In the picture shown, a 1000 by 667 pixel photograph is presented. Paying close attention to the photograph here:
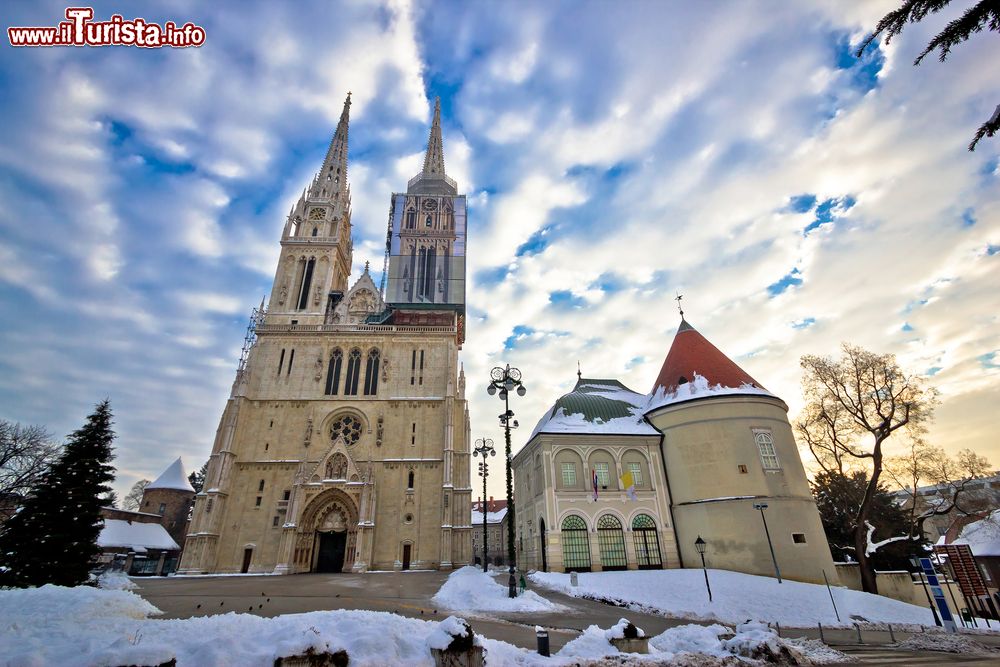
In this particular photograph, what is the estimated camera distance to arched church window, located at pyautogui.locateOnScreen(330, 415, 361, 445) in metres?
34.2

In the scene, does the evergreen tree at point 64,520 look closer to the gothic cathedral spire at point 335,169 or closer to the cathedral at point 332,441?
the cathedral at point 332,441

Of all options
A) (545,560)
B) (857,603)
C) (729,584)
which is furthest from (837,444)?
(545,560)

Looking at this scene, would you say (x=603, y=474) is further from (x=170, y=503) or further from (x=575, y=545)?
(x=170, y=503)

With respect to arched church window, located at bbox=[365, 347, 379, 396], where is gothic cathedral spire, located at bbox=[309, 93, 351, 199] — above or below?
above

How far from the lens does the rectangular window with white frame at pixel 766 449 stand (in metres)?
24.0

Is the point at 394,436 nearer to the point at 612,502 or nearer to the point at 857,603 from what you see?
the point at 612,502

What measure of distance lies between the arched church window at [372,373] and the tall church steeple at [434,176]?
27486mm

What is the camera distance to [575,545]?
2452 centimetres

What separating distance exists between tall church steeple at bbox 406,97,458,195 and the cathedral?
1621 cm

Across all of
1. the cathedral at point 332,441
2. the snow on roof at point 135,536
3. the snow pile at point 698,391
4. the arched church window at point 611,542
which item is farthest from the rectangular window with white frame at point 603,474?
the snow on roof at point 135,536

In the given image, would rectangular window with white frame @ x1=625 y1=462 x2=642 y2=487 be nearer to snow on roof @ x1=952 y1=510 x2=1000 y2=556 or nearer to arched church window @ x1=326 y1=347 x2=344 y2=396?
snow on roof @ x1=952 y1=510 x2=1000 y2=556

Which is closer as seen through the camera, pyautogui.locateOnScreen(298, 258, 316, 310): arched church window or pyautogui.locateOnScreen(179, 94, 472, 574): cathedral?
pyautogui.locateOnScreen(179, 94, 472, 574): cathedral

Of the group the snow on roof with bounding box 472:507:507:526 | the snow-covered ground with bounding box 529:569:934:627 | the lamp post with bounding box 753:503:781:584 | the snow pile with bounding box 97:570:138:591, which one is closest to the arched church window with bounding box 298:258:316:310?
the snow pile with bounding box 97:570:138:591

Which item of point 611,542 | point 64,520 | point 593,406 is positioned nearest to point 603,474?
point 611,542
